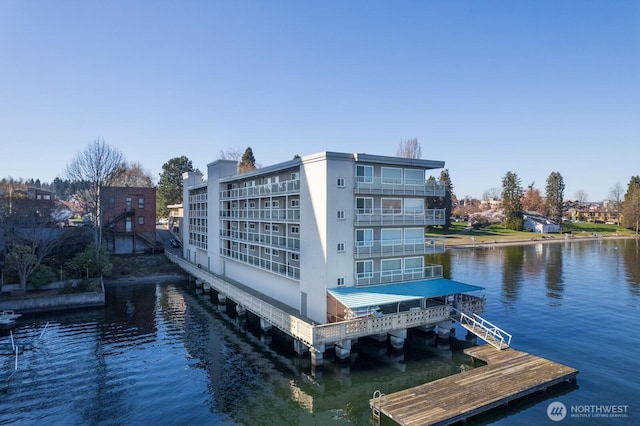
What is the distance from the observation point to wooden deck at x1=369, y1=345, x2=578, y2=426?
55.9ft

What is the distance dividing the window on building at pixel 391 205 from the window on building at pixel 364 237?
6.91 feet

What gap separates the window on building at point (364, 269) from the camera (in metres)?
27.5

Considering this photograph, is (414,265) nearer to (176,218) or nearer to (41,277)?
(41,277)

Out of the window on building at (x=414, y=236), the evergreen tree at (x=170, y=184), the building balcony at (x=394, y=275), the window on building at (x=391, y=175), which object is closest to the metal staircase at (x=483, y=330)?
the building balcony at (x=394, y=275)

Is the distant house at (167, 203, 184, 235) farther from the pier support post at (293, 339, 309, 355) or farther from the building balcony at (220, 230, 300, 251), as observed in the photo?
the pier support post at (293, 339, 309, 355)

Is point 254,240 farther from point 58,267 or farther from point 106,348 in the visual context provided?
point 58,267

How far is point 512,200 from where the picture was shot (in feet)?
406

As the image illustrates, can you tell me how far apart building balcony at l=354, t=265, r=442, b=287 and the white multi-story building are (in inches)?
3.0

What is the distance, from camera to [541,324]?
109ft

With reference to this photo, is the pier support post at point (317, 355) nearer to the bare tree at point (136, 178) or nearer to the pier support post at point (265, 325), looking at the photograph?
the pier support post at point (265, 325)

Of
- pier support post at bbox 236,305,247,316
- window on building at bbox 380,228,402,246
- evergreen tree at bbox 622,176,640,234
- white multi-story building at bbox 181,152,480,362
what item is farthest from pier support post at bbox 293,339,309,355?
evergreen tree at bbox 622,176,640,234

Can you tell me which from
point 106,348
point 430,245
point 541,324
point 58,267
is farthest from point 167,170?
point 541,324

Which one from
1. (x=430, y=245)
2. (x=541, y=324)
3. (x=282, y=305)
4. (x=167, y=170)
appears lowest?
(x=541, y=324)

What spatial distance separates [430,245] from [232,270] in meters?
23.2
